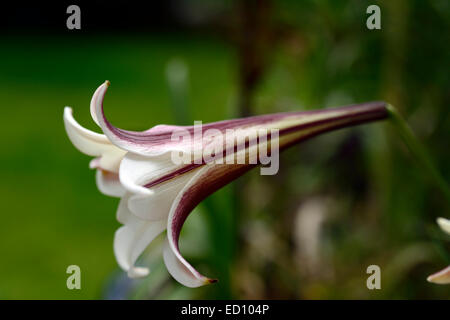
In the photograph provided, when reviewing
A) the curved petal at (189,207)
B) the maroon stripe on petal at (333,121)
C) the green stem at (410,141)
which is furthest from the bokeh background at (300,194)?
the curved petal at (189,207)

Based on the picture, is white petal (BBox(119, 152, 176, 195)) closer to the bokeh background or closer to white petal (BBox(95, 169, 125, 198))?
white petal (BBox(95, 169, 125, 198))

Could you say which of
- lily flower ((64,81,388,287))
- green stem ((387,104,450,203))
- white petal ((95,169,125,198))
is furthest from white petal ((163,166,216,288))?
green stem ((387,104,450,203))

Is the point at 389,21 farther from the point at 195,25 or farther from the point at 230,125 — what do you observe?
the point at 195,25

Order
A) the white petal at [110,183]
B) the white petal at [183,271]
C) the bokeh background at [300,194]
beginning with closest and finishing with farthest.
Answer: the white petal at [183,271] → the white petal at [110,183] → the bokeh background at [300,194]

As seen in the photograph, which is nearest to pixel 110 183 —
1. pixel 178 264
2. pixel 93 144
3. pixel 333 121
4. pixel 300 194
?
pixel 93 144

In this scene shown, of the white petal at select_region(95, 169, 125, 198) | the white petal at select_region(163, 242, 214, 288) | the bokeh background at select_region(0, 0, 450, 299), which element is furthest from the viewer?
the bokeh background at select_region(0, 0, 450, 299)

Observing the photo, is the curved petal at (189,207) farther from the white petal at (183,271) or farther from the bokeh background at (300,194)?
the bokeh background at (300,194)

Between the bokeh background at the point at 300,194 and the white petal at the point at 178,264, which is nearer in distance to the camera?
the white petal at the point at 178,264
